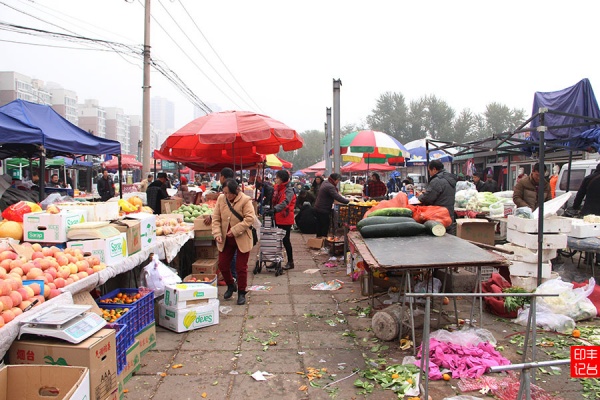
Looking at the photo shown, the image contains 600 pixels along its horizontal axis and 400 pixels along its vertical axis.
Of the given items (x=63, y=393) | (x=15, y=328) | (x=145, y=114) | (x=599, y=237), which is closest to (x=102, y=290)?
(x=15, y=328)

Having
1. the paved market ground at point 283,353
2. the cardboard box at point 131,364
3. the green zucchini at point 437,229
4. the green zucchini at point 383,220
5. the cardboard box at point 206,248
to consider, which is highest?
the green zucchini at point 383,220

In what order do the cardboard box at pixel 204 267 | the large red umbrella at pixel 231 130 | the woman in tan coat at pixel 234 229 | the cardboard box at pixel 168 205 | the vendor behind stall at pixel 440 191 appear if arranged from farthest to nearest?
the cardboard box at pixel 168 205 < the large red umbrella at pixel 231 130 < the cardboard box at pixel 204 267 < the vendor behind stall at pixel 440 191 < the woman in tan coat at pixel 234 229

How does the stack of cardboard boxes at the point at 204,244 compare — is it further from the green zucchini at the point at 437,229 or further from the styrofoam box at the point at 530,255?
the styrofoam box at the point at 530,255

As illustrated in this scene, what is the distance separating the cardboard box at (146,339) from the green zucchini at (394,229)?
2960mm

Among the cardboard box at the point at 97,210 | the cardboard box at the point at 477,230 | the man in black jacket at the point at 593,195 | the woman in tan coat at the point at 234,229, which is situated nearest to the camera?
the cardboard box at the point at 97,210

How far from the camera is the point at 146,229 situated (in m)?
6.00

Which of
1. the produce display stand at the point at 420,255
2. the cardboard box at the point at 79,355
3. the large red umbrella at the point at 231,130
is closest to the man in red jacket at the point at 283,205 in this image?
the large red umbrella at the point at 231,130

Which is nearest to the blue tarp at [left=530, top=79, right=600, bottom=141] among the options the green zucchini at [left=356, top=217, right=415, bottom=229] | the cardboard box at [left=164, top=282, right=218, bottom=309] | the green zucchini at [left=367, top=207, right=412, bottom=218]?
the green zucchini at [left=367, top=207, right=412, bottom=218]

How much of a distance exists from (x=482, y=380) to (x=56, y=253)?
→ 436 centimetres

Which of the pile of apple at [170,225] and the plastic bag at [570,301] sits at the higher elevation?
the pile of apple at [170,225]

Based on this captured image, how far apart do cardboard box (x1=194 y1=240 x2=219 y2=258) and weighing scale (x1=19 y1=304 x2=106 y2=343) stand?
4498mm

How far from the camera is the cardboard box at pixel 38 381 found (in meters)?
2.63

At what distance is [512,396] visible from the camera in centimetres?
360

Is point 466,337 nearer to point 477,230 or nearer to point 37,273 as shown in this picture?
point 477,230
